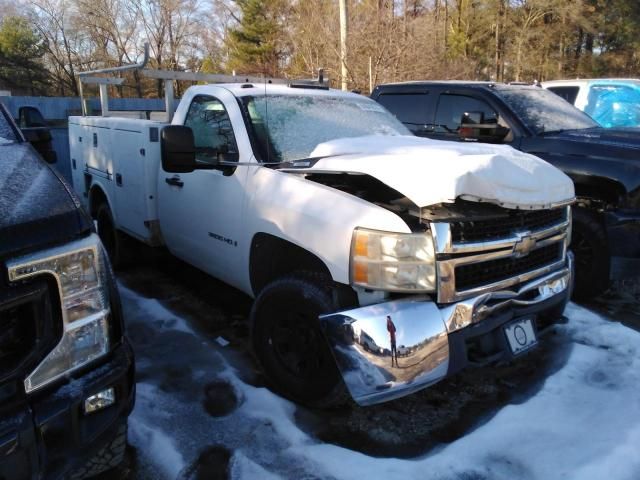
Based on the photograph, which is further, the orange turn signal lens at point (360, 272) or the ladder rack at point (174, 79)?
the ladder rack at point (174, 79)

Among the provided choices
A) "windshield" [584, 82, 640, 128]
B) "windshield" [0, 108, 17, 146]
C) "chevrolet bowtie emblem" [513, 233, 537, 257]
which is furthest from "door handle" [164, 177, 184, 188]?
"windshield" [584, 82, 640, 128]

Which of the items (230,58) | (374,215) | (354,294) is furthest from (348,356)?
(230,58)

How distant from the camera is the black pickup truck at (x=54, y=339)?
1603 millimetres

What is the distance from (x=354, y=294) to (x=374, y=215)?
43cm

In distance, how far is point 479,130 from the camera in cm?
510

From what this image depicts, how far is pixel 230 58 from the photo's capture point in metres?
35.1

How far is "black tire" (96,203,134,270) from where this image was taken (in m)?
5.45

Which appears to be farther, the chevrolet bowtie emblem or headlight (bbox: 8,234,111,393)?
the chevrolet bowtie emblem

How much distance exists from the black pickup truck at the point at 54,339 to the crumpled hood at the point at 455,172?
140 centimetres

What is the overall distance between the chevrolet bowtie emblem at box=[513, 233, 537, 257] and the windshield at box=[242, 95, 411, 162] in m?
1.45

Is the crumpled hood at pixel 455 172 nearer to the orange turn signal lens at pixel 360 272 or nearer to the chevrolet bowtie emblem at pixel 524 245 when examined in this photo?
the chevrolet bowtie emblem at pixel 524 245

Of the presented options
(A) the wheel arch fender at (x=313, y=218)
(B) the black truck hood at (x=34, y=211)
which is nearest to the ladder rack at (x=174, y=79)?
(A) the wheel arch fender at (x=313, y=218)

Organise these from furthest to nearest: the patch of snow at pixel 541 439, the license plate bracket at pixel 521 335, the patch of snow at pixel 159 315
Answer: the patch of snow at pixel 159 315, the license plate bracket at pixel 521 335, the patch of snow at pixel 541 439

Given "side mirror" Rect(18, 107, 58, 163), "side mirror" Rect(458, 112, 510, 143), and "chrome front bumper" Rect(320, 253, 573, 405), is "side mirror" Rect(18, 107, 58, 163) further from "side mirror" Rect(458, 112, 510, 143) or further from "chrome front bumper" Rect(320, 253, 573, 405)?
"side mirror" Rect(458, 112, 510, 143)
